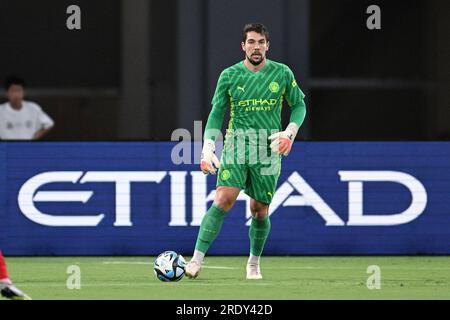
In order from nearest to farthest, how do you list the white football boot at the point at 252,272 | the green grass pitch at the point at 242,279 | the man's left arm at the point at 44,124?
the green grass pitch at the point at 242,279 < the white football boot at the point at 252,272 < the man's left arm at the point at 44,124


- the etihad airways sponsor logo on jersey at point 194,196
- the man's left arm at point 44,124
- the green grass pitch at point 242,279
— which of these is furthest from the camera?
the man's left arm at point 44,124

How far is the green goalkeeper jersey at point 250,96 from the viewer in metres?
11.3

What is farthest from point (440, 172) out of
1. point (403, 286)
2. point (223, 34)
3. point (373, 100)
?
point (403, 286)

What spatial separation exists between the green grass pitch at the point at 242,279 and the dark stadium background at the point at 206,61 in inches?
65.9

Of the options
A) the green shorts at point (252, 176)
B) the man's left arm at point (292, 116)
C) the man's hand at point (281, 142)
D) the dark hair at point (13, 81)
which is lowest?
the green shorts at point (252, 176)

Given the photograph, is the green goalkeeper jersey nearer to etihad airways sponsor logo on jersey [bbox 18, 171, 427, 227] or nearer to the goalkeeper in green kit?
the goalkeeper in green kit

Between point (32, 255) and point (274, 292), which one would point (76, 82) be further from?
point (274, 292)

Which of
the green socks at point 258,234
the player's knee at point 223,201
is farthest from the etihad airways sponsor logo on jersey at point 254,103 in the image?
the green socks at point 258,234

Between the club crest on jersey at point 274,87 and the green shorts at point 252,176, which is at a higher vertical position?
the club crest on jersey at point 274,87

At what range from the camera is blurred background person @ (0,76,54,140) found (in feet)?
49.0

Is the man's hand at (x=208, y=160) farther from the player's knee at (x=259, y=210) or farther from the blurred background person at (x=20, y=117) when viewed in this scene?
the blurred background person at (x=20, y=117)

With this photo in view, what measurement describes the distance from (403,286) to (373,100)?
181 inches

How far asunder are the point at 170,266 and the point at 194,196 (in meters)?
3.40

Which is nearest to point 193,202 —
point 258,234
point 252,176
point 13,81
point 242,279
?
point 13,81
